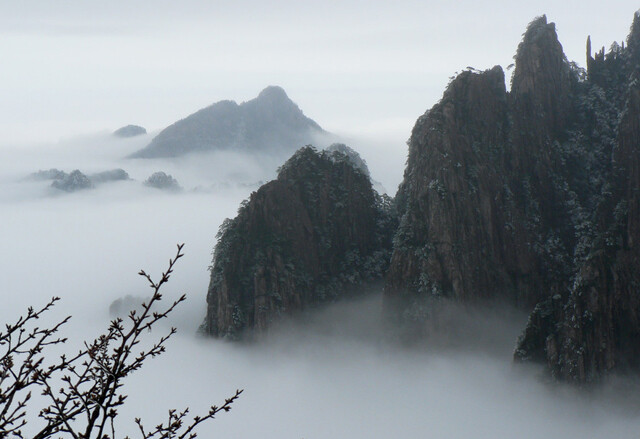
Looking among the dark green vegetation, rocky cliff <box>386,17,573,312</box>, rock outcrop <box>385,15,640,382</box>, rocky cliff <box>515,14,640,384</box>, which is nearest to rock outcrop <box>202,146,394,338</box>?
the dark green vegetation

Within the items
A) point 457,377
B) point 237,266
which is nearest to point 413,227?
point 457,377

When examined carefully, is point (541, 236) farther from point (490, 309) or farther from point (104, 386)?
point (104, 386)

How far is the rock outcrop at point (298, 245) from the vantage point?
79938 mm

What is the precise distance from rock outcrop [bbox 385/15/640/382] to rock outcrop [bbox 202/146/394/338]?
9964mm

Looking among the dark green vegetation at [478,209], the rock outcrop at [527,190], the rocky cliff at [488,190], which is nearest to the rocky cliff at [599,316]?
the rock outcrop at [527,190]

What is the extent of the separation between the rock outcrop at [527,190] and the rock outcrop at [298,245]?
9964mm

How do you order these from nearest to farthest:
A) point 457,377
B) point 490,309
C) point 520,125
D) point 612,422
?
point 612,422 < point 457,377 < point 490,309 < point 520,125

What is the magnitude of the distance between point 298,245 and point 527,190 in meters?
33.3

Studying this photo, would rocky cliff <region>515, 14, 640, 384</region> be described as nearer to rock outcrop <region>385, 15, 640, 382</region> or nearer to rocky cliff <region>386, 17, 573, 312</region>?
rock outcrop <region>385, 15, 640, 382</region>

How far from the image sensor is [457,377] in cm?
6975

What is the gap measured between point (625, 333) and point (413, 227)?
27400 millimetres

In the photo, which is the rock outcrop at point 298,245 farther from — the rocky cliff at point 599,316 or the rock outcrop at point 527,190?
the rocky cliff at point 599,316

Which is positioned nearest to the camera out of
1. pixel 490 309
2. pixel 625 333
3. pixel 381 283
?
pixel 625 333

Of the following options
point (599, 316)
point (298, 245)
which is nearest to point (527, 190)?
point (599, 316)
